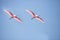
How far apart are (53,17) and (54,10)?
0.14m

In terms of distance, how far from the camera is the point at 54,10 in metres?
2.59

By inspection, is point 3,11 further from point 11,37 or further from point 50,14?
point 50,14

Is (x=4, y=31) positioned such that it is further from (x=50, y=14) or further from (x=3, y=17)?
(x=50, y=14)

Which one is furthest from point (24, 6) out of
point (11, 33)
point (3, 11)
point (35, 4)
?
point (11, 33)

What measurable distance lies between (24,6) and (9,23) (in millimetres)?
459

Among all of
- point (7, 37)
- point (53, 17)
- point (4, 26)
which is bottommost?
point (7, 37)

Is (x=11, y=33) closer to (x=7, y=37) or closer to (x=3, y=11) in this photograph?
(x=7, y=37)

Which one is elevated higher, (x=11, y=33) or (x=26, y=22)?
(x=26, y=22)

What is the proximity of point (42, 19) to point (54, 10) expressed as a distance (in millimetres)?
293

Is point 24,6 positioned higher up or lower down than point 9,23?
higher up

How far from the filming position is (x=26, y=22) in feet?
8.69

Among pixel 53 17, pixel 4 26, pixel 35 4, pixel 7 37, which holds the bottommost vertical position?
pixel 7 37

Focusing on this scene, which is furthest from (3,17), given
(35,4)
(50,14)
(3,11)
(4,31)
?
(50,14)

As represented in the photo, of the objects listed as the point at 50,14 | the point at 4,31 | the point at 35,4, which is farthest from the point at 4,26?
the point at 50,14
